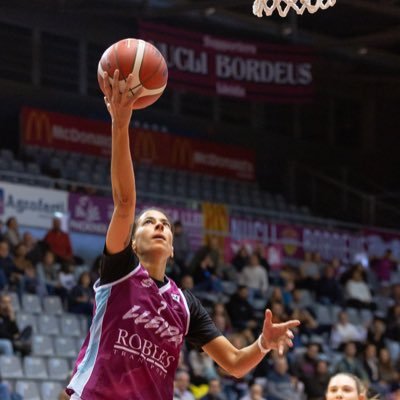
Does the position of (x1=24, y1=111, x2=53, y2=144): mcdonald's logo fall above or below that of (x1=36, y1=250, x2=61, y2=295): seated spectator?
above

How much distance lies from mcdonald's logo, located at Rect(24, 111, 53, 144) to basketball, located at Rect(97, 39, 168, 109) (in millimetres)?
14867

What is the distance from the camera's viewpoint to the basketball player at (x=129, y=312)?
4902 mm

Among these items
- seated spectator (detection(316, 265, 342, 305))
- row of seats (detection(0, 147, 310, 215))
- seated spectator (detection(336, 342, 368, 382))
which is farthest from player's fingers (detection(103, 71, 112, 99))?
seated spectator (detection(316, 265, 342, 305))

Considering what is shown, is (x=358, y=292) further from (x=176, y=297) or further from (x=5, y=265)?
(x=176, y=297)

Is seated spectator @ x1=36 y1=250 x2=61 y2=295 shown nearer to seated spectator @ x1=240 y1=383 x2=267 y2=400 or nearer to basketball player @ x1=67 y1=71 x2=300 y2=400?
seated spectator @ x1=240 y1=383 x2=267 y2=400

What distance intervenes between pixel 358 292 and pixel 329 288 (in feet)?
1.90

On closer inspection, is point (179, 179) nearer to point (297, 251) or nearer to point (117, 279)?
point (297, 251)

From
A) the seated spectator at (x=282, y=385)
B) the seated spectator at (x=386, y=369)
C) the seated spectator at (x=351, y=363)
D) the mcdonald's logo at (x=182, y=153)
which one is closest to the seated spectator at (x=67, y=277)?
the seated spectator at (x=282, y=385)

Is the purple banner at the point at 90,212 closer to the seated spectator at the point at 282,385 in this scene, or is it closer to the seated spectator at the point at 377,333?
the seated spectator at the point at 377,333

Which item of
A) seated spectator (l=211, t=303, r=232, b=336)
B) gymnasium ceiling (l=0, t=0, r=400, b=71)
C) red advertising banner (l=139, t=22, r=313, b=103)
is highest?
gymnasium ceiling (l=0, t=0, r=400, b=71)

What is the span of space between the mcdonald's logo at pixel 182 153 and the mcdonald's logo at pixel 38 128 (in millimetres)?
2797

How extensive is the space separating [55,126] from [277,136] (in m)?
5.76

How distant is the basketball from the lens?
516 cm

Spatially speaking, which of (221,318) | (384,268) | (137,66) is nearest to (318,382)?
(221,318)
